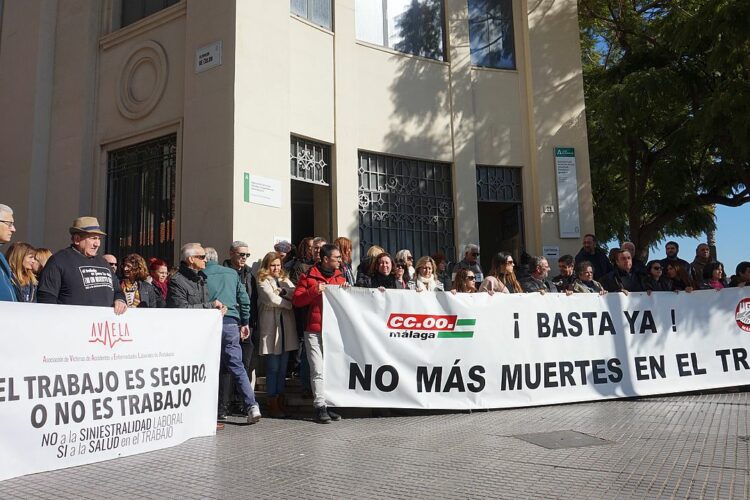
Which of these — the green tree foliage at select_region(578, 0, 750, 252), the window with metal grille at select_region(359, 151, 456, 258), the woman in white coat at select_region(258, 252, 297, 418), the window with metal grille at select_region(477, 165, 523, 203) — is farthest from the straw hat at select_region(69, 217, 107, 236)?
the green tree foliage at select_region(578, 0, 750, 252)

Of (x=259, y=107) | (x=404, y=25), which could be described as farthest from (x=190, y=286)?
(x=404, y=25)

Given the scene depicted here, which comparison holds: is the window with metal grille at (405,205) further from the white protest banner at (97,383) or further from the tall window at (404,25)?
the white protest banner at (97,383)

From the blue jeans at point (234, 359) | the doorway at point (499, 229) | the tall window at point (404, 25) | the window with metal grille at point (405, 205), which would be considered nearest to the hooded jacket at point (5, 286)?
the blue jeans at point (234, 359)

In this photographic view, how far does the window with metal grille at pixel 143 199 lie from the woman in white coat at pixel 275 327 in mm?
3533

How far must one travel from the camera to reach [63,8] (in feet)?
41.3

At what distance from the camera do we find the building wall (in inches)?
393

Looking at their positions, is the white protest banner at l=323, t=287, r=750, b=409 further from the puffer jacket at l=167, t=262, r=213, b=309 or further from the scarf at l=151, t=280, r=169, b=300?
the scarf at l=151, t=280, r=169, b=300

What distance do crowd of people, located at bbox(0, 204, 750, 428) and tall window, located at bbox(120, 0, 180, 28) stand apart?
542cm

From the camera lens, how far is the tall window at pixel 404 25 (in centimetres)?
1220

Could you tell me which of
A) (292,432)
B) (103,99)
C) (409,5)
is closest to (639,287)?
(292,432)

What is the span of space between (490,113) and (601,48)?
27.7 ft

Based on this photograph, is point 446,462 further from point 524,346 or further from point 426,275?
point 426,275

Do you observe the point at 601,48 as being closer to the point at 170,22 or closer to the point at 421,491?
the point at 170,22

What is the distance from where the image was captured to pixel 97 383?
5.30 meters
